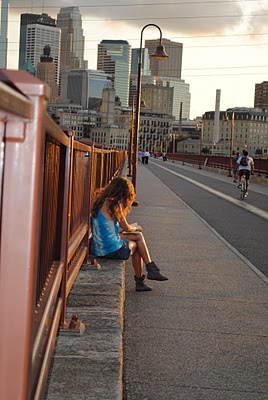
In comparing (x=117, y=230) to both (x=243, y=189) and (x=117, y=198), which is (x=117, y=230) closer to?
(x=117, y=198)

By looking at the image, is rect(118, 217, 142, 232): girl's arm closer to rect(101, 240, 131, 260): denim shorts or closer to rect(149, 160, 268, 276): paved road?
rect(101, 240, 131, 260): denim shorts

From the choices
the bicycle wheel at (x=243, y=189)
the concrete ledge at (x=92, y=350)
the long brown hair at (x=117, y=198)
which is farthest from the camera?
the bicycle wheel at (x=243, y=189)

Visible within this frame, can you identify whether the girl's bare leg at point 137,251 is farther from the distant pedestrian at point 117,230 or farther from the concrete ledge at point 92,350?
the concrete ledge at point 92,350

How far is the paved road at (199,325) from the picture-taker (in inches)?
186

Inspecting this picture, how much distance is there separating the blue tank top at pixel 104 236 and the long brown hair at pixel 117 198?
0.29 feet

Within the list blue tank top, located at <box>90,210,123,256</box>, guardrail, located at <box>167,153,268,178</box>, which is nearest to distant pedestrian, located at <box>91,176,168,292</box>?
blue tank top, located at <box>90,210,123,256</box>

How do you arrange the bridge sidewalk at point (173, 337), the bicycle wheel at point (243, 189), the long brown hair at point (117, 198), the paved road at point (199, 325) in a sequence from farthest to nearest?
1. the bicycle wheel at point (243, 189)
2. the long brown hair at point (117, 198)
3. the paved road at point (199, 325)
4. the bridge sidewalk at point (173, 337)

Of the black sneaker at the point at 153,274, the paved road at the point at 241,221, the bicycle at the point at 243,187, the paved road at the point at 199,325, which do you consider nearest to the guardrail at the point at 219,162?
the bicycle at the point at 243,187

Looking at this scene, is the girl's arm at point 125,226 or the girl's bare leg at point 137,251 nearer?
the girl's arm at point 125,226

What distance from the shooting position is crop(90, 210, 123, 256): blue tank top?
7625 millimetres

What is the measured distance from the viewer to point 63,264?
4.56 m

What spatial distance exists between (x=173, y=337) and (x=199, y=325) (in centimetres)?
52

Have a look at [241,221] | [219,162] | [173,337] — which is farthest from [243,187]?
[219,162]

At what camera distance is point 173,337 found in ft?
19.4
